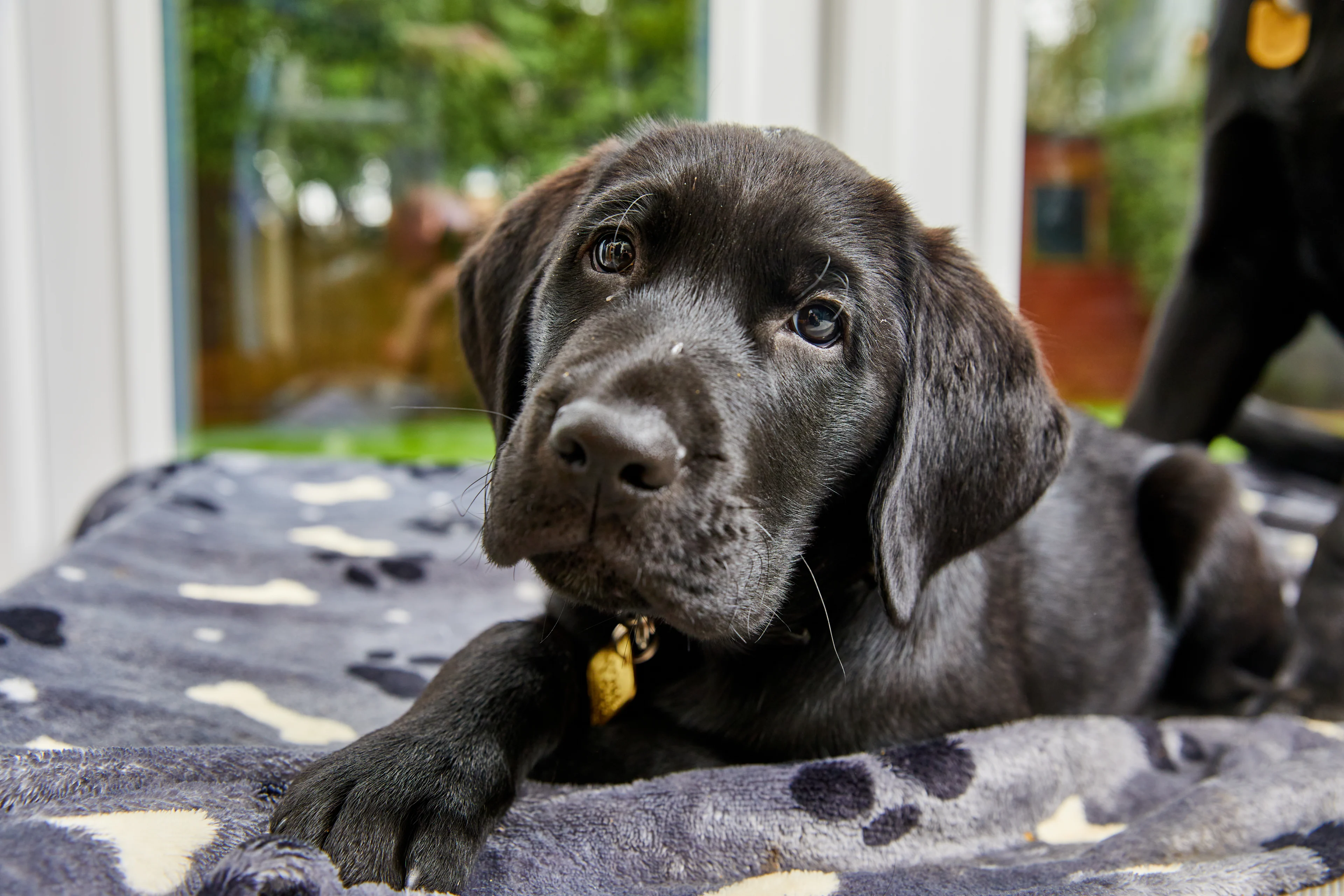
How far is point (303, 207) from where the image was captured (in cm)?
439

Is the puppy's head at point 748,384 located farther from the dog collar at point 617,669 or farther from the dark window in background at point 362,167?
the dark window in background at point 362,167

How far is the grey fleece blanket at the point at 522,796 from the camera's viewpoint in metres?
1.22

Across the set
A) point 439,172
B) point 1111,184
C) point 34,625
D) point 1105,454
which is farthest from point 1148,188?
point 34,625

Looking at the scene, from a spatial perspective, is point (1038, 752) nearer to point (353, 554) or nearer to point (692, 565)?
point (692, 565)

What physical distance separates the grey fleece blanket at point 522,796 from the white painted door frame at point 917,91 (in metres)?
1.82

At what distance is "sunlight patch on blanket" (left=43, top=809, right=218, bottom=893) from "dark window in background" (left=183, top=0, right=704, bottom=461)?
9.68ft

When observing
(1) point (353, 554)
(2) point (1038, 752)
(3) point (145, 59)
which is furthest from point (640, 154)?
(3) point (145, 59)

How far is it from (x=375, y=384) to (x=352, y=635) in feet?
8.16

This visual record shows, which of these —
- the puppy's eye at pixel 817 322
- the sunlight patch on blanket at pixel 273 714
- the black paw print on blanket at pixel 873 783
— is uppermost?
the puppy's eye at pixel 817 322

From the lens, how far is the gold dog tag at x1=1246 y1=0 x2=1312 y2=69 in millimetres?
2602

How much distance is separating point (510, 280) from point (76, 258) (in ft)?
8.67

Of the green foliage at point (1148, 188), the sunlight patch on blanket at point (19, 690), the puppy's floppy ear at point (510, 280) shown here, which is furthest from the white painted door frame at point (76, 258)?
the green foliage at point (1148, 188)

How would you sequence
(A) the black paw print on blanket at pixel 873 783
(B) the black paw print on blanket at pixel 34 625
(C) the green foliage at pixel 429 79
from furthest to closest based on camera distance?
1. (C) the green foliage at pixel 429 79
2. (B) the black paw print on blanket at pixel 34 625
3. (A) the black paw print on blanket at pixel 873 783

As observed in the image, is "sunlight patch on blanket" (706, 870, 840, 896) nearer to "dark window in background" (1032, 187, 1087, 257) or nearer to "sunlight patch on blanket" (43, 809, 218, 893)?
"sunlight patch on blanket" (43, 809, 218, 893)
